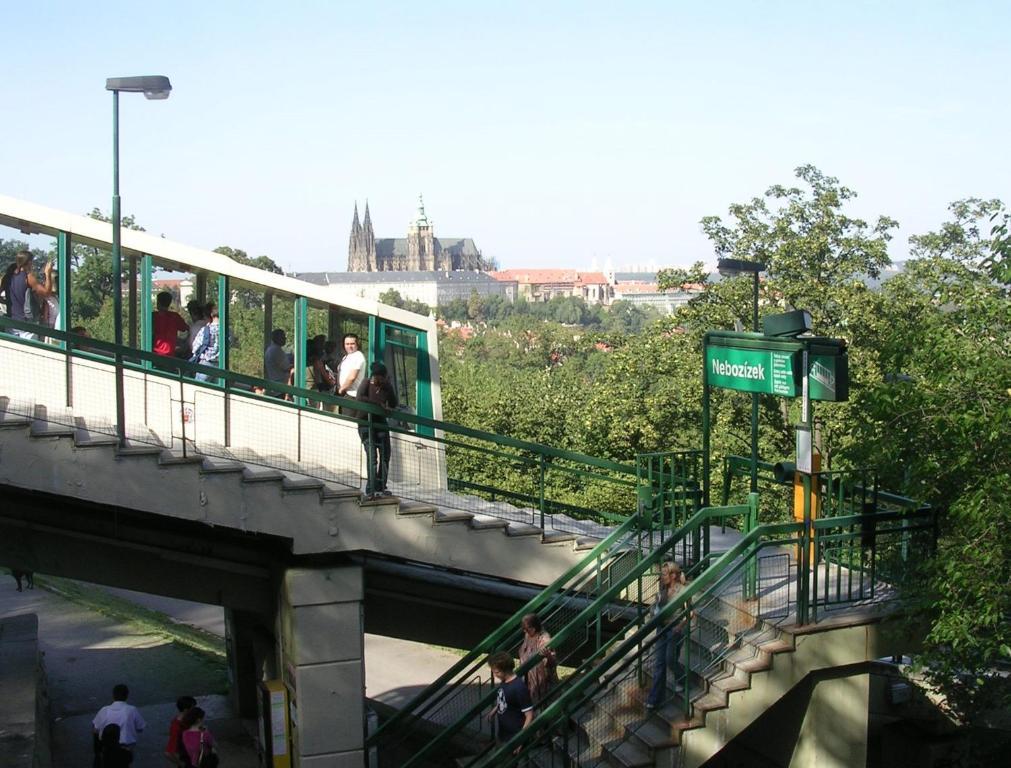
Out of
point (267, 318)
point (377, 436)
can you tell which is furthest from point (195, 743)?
point (267, 318)

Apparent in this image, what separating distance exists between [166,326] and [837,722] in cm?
796

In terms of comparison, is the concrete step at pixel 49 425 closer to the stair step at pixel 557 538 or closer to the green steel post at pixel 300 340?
the green steel post at pixel 300 340

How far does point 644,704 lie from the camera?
959cm

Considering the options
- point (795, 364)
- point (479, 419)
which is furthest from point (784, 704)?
point (479, 419)

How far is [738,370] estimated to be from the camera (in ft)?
33.8

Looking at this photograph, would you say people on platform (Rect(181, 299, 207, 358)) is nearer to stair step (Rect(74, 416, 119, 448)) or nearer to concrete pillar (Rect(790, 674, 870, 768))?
stair step (Rect(74, 416, 119, 448))

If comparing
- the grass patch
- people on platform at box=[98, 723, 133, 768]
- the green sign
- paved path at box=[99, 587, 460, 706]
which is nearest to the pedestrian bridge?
the green sign

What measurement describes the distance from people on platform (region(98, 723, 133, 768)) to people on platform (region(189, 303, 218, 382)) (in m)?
3.75

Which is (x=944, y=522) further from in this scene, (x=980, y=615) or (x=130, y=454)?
(x=130, y=454)

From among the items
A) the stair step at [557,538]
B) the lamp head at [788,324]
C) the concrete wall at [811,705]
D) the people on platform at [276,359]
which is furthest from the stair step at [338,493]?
the lamp head at [788,324]

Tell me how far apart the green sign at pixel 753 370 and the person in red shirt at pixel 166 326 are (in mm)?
5915

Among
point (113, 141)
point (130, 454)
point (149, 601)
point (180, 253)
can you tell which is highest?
point (113, 141)

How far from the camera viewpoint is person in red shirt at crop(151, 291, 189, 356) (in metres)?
13.0

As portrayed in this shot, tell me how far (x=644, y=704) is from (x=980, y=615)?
2685mm
